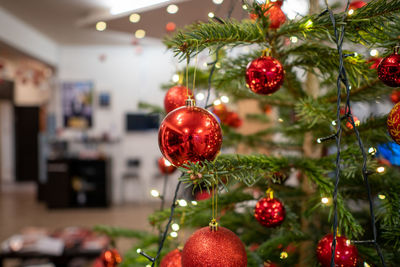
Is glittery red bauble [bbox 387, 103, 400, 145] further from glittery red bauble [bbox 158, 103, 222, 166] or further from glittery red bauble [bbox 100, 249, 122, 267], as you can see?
glittery red bauble [bbox 100, 249, 122, 267]

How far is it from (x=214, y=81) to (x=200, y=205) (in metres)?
0.32

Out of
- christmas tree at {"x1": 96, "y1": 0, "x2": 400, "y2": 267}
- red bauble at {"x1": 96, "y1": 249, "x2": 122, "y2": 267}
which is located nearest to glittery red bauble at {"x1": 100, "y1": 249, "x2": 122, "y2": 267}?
red bauble at {"x1": 96, "y1": 249, "x2": 122, "y2": 267}

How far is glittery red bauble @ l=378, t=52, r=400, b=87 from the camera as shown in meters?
0.59

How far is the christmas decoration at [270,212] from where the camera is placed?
2.31ft

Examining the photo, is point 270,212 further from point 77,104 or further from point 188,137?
point 77,104

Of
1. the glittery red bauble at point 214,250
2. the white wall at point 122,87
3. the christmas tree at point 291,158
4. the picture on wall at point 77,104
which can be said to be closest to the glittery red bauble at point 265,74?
the christmas tree at point 291,158

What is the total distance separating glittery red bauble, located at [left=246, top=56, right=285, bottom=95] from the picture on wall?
6362 mm

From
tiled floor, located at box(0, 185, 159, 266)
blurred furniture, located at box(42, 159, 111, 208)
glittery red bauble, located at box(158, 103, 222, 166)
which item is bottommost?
tiled floor, located at box(0, 185, 159, 266)

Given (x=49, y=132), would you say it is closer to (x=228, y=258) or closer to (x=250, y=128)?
(x=250, y=128)

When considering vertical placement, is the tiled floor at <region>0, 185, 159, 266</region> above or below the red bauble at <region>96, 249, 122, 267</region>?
below

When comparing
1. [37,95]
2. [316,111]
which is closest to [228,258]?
[316,111]

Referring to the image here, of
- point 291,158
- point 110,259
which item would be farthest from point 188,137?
point 110,259

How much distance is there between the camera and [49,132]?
23.4 ft

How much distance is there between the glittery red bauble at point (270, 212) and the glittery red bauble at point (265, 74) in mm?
242
